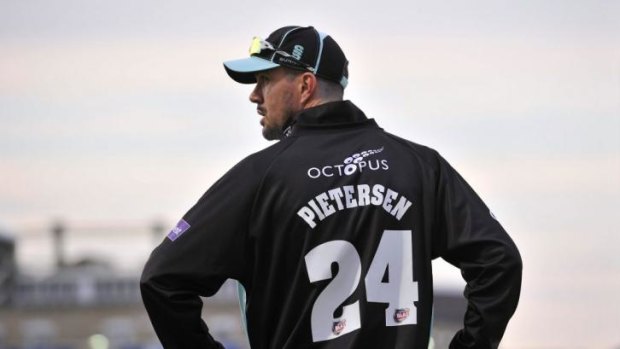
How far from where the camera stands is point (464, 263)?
20.1 ft

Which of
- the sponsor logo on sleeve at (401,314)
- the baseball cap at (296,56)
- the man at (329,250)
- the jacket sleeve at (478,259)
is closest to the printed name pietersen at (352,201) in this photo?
the man at (329,250)

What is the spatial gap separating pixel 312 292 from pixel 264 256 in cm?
20

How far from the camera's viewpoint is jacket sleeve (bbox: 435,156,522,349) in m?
6.08

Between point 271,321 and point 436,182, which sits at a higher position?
point 436,182

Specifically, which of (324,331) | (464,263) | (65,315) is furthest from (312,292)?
(65,315)

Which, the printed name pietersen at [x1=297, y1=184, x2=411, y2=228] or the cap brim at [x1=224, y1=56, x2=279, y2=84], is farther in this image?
the cap brim at [x1=224, y1=56, x2=279, y2=84]

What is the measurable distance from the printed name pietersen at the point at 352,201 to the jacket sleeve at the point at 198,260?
0.21 m

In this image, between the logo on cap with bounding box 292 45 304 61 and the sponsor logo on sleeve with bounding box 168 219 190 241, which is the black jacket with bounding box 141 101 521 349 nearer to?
the sponsor logo on sleeve with bounding box 168 219 190 241

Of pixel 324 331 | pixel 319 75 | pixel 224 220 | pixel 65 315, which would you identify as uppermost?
pixel 319 75

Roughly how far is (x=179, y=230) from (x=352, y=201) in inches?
22.9

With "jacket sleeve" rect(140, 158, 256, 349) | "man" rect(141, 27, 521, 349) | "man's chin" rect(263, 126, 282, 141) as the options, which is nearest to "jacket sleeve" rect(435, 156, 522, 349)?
"man" rect(141, 27, 521, 349)

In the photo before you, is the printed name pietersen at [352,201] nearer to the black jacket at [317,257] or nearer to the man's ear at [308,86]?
the black jacket at [317,257]

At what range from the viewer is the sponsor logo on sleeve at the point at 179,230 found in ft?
19.5

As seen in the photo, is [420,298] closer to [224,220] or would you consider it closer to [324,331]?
[324,331]
